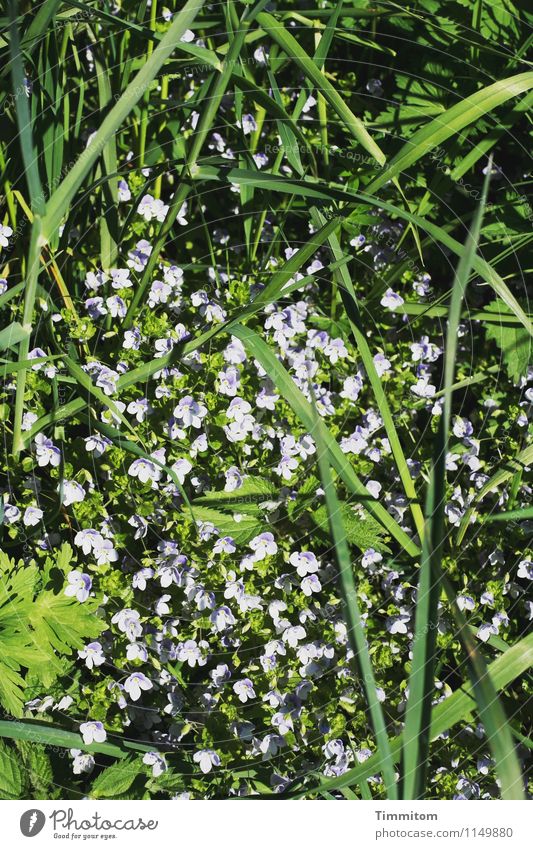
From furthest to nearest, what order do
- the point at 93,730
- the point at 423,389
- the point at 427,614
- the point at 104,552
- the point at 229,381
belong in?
the point at 423,389 → the point at 229,381 → the point at 104,552 → the point at 93,730 → the point at 427,614

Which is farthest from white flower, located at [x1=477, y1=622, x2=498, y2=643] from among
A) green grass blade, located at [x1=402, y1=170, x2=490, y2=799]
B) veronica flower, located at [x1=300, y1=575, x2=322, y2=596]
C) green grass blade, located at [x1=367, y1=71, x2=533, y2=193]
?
green grass blade, located at [x1=367, y1=71, x2=533, y2=193]

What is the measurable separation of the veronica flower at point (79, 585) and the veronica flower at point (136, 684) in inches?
8.9

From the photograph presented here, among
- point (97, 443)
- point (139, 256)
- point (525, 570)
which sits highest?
point (139, 256)

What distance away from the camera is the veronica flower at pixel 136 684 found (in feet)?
6.08

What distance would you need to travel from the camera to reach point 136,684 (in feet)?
6.12

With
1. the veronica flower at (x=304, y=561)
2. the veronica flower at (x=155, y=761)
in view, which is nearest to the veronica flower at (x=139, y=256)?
the veronica flower at (x=304, y=561)

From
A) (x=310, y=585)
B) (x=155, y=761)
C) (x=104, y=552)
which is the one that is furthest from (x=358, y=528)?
(x=155, y=761)

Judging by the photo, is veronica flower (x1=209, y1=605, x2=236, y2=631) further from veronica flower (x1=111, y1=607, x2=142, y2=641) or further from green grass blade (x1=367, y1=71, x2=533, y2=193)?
green grass blade (x1=367, y1=71, x2=533, y2=193)

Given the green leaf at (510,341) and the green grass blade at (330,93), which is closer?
the green grass blade at (330,93)

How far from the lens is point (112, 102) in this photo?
85.9 inches

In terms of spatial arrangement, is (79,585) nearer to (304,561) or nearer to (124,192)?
(304,561)

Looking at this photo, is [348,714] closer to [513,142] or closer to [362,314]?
[362,314]

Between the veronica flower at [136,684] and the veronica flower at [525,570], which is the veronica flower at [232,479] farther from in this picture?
the veronica flower at [525,570]

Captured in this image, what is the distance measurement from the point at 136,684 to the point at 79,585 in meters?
0.28
